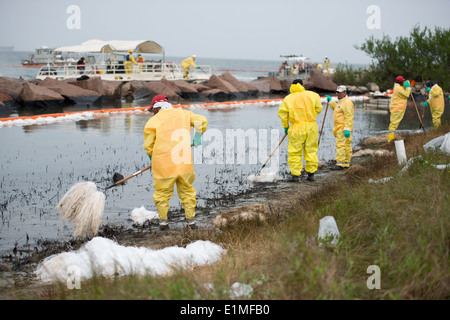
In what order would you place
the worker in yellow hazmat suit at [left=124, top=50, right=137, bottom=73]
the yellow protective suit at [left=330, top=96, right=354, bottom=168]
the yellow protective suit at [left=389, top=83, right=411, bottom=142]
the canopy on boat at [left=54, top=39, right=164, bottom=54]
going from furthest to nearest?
the canopy on boat at [left=54, top=39, right=164, bottom=54] < the worker in yellow hazmat suit at [left=124, top=50, right=137, bottom=73] < the yellow protective suit at [left=389, top=83, right=411, bottom=142] < the yellow protective suit at [left=330, top=96, right=354, bottom=168]

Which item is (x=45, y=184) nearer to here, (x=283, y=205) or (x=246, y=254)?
(x=283, y=205)

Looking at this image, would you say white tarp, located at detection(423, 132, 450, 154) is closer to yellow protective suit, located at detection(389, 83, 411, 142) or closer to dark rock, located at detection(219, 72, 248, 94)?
yellow protective suit, located at detection(389, 83, 411, 142)

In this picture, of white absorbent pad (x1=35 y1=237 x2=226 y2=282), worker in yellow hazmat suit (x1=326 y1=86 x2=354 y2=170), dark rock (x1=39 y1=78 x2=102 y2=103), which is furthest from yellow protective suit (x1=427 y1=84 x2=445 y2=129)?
dark rock (x1=39 y1=78 x2=102 y2=103)

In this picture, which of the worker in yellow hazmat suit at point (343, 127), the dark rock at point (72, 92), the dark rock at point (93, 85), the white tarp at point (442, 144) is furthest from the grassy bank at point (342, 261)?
the dark rock at point (93, 85)

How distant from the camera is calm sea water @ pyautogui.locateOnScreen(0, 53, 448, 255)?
6215 mm

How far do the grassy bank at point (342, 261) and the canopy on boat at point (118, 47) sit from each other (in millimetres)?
27562

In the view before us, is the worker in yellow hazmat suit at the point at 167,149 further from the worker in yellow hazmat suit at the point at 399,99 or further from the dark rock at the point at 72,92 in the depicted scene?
the dark rock at the point at 72,92

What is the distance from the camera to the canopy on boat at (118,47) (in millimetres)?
30203

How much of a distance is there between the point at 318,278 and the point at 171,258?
5.93 feet

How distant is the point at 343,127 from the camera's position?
934 centimetres

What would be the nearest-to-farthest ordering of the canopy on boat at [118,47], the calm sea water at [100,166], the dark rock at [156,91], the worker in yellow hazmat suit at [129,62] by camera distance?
1. the calm sea water at [100,166]
2. the dark rock at [156,91]
3. the worker in yellow hazmat suit at [129,62]
4. the canopy on boat at [118,47]

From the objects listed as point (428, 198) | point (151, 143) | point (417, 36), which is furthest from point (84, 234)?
point (417, 36)

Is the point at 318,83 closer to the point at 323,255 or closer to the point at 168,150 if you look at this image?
the point at 168,150
